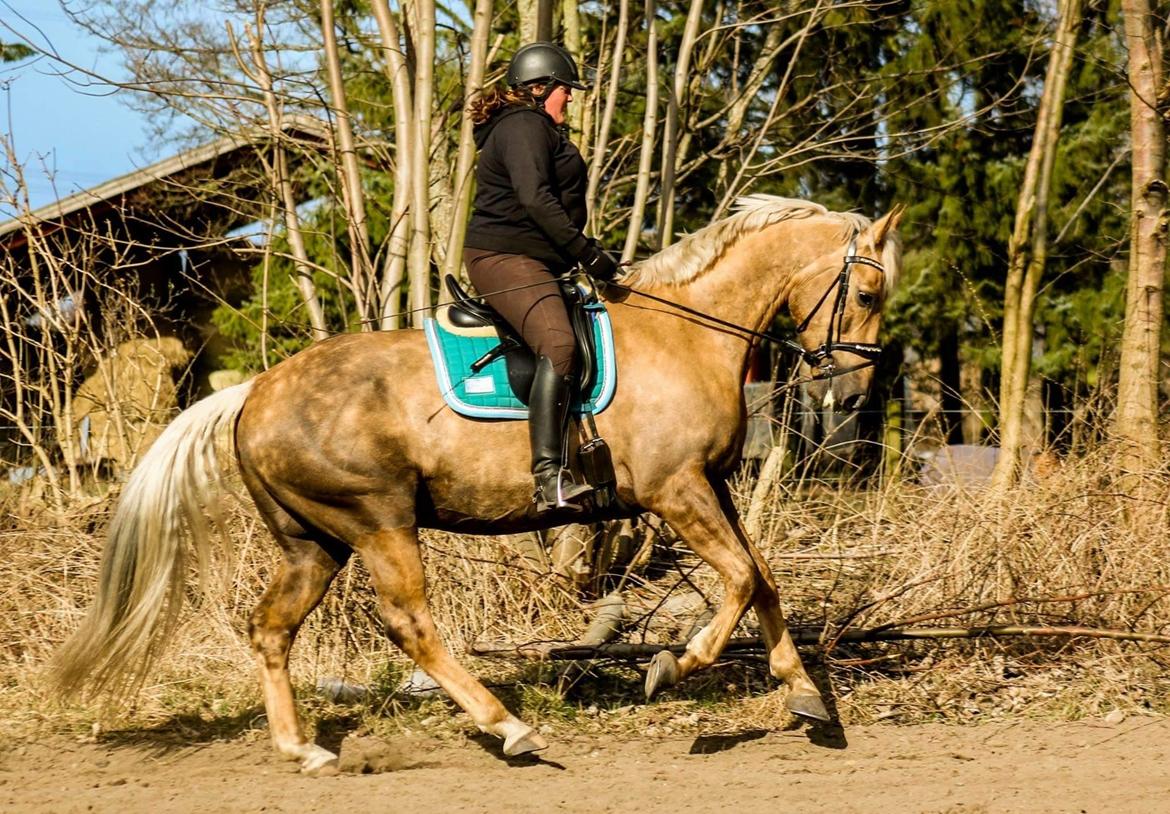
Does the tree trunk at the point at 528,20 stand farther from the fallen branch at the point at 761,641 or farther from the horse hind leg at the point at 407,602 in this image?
the horse hind leg at the point at 407,602

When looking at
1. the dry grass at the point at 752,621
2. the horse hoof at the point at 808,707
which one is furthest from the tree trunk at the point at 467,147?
the horse hoof at the point at 808,707

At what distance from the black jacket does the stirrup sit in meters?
1.04

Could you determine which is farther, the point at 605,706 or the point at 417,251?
the point at 417,251

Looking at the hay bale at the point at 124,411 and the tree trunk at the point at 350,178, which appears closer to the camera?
the tree trunk at the point at 350,178

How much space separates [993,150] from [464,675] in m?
12.4

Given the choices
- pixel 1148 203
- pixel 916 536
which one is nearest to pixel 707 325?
pixel 916 536

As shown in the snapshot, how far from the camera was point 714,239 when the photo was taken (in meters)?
6.51

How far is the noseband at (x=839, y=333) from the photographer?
6301mm

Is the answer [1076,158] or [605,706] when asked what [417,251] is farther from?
[1076,158]

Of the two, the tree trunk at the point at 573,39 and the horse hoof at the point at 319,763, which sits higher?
the tree trunk at the point at 573,39

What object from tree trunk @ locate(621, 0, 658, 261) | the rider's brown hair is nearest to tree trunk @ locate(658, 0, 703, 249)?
tree trunk @ locate(621, 0, 658, 261)

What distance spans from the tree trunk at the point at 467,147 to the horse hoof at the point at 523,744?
3512mm

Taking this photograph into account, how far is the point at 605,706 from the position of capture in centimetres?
707

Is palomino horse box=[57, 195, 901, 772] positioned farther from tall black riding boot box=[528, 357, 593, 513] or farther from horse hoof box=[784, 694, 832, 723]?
tall black riding boot box=[528, 357, 593, 513]
